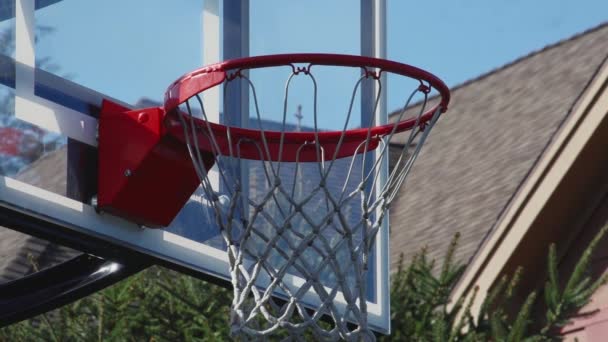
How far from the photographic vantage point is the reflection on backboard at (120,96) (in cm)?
508

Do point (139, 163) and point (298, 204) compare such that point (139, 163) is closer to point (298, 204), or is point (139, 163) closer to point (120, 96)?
point (120, 96)

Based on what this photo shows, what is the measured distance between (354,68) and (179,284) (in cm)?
409

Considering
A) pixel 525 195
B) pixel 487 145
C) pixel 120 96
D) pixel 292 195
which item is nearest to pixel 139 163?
pixel 120 96

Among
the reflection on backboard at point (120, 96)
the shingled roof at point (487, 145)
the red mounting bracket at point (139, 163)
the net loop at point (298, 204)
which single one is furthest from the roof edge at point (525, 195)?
the red mounting bracket at point (139, 163)

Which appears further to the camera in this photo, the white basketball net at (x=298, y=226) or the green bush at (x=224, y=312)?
the green bush at (x=224, y=312)

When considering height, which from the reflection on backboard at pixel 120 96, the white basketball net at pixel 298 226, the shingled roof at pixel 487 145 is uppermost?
the reflection on backboard at pixel 120 96

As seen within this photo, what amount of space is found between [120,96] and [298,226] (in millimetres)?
855

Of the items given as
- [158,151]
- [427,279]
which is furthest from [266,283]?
[427,279]

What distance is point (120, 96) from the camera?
18.0 feet

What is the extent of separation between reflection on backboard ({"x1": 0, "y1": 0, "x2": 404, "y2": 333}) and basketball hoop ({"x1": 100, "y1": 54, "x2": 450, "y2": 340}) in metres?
0.05

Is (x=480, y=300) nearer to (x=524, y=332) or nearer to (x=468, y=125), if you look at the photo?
(x=524, y=332)

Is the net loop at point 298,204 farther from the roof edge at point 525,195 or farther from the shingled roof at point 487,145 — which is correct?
the shingled roof at point 487,145

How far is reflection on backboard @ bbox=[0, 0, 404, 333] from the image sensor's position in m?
5.08

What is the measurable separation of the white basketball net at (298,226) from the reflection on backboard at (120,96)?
0.04m
